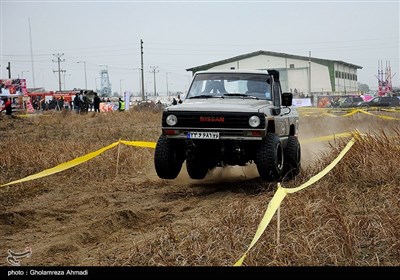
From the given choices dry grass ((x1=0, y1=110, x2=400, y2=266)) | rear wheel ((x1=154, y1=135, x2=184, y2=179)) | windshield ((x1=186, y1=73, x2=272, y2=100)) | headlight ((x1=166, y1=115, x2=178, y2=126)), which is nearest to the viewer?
dry grass ((x1=0, y1=110, x2=400, y2=266))

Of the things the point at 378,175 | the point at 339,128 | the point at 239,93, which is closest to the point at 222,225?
the point at 378,175

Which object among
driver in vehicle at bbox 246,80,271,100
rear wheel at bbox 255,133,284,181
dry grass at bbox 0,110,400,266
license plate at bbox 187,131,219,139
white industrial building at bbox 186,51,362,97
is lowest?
dry grass at bbox 0,110,400,266

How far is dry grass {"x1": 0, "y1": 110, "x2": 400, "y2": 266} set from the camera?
483cm

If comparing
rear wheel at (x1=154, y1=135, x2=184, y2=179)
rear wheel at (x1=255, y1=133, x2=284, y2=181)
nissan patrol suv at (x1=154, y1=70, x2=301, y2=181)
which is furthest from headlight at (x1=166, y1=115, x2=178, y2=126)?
rear wheel at (x1=255, y1=133, x2=284, y2=181)

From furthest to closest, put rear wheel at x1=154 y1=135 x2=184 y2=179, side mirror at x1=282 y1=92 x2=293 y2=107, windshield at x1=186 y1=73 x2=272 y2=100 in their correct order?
side mirror at x1=282 y1=92 x2=293 y2=107 < windshield at x1=186 y1=73 x2=272 y2=100 < rear wheel at x1=154 y1=135 x2=184 y2=179

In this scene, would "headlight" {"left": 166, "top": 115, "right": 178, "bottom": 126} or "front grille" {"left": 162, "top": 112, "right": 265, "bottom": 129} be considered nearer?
"front grille" {"left": 162, "top": 112, "right": 265, "bottom": 129}

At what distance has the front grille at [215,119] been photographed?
7980 mm

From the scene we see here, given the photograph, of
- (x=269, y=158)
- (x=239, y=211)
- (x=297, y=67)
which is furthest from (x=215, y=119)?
(x=297, y=67)

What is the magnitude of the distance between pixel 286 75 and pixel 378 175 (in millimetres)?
64922

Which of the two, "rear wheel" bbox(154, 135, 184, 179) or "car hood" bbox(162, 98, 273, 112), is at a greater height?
"car hood" bbox(162, 98, 273, 112)

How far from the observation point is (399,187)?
6750 millimetres

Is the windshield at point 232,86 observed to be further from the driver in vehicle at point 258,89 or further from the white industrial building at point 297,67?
the white industrial building at point 297,67

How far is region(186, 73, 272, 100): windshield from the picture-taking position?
29.9 ft

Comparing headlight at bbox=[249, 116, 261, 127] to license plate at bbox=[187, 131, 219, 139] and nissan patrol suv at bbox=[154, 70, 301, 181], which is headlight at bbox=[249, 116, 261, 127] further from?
license plate at bbox=[187, 131, 219, 139]
